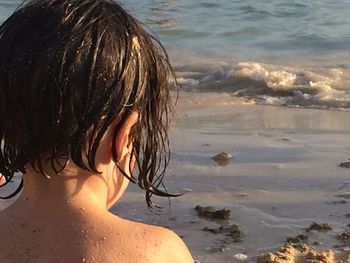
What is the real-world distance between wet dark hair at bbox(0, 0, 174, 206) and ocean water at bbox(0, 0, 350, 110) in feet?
10.4

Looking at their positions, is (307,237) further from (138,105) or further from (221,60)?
(221,60)

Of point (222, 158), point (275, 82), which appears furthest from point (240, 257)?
point (275, 82)

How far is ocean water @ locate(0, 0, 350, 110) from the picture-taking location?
7121 millimetres

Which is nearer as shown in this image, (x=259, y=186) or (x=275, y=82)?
(x=259, y=186)

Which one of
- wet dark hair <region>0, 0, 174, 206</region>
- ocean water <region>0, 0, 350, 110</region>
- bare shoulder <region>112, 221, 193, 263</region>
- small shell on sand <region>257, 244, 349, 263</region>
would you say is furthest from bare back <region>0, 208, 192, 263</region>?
ocean water <region>0, 0, 350, 110</region>

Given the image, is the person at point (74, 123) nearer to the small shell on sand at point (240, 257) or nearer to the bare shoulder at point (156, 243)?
the bare shoulder at point (156, 243)

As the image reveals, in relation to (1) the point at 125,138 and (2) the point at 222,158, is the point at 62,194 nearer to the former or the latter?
(1) the point at 125,138

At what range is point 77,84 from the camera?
164 cm

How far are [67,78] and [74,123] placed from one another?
0.09 meters

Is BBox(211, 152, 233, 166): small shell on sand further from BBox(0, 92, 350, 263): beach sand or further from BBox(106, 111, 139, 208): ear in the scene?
BBox(106, 111, 139, 208): ear

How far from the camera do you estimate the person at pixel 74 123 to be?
64.7 inches

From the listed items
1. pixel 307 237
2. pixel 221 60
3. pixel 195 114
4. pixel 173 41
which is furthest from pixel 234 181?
pixel 173 41

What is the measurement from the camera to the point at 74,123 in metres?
1.67

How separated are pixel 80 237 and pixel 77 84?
314 millimetres
